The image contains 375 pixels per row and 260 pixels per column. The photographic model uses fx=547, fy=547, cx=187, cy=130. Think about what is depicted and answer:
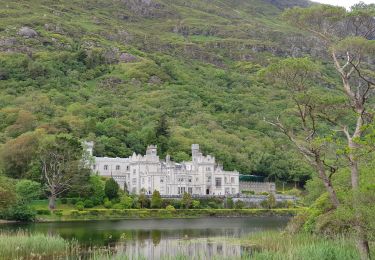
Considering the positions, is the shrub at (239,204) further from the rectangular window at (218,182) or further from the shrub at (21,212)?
the shrub at (21,212)

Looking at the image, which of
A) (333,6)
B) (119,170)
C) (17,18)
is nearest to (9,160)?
(119,170)

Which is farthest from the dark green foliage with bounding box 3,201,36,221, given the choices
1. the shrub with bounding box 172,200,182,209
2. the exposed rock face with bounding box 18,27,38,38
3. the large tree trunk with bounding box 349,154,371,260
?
the exposed rock face with bounding box 18,27,38,38

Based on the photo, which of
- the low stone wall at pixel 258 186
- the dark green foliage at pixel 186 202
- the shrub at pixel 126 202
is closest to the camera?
the shrub at pixel 126 202

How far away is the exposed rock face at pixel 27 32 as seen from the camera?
175 metres

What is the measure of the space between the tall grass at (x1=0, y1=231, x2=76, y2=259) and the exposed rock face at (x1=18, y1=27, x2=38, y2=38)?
158 m

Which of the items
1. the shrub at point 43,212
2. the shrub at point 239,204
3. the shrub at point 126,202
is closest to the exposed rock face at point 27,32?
the shrub at point 239,204

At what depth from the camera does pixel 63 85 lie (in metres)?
150

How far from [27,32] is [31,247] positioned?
160277mm

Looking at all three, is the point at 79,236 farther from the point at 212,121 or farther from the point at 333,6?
→ the point at 212,121

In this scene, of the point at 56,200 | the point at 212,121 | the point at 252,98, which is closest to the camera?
the point at 56,200

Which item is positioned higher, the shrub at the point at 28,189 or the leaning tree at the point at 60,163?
the leaning tree at the point at 60,163

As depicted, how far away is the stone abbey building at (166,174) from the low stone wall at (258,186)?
7.85 meters

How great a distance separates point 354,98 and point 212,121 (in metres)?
117

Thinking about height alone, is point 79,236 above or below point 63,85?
below
